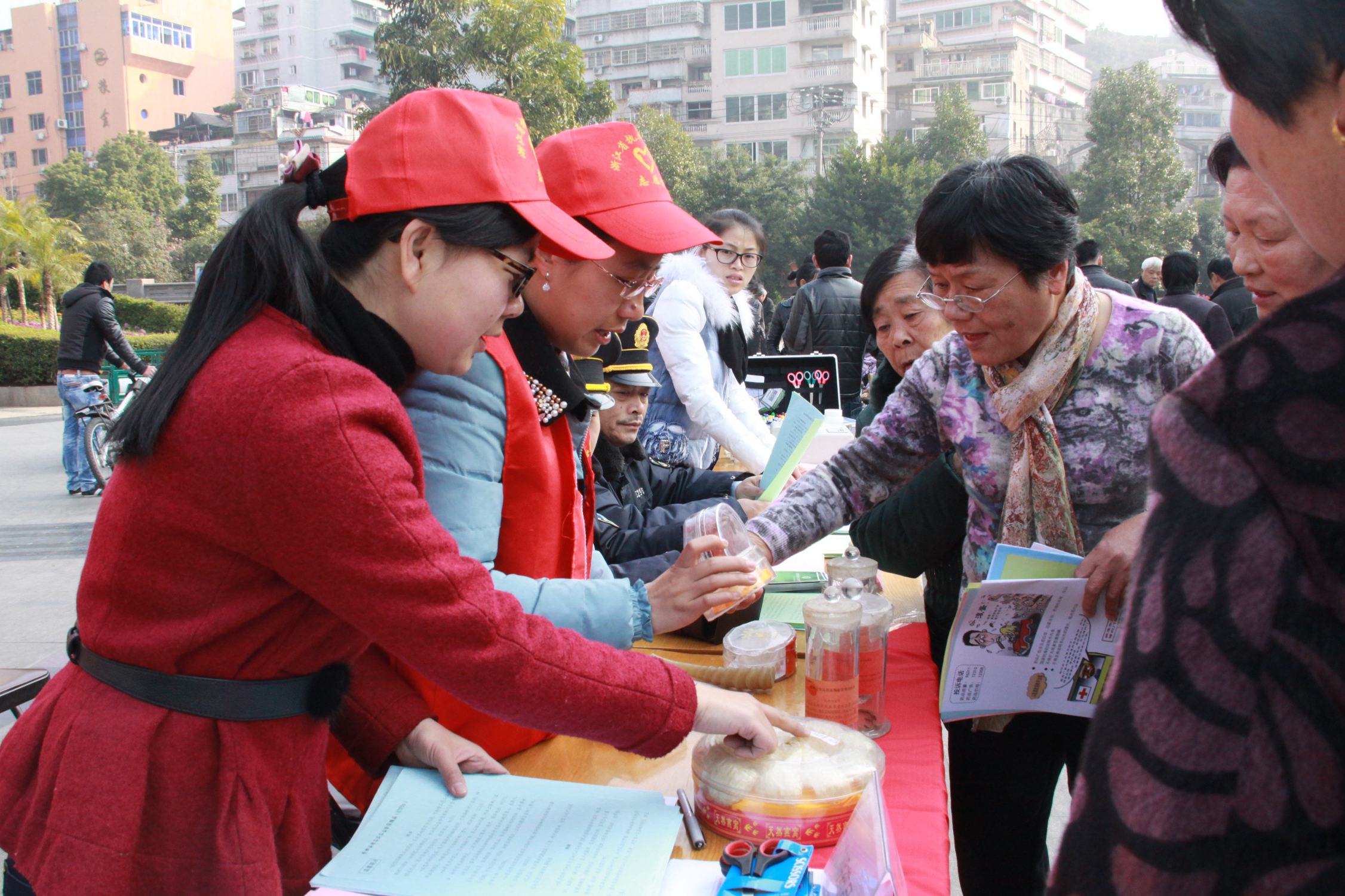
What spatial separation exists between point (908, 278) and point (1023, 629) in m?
1.52

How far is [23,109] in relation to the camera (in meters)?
68.9

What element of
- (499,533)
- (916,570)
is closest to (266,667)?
(499,533)

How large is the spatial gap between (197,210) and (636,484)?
5426cm

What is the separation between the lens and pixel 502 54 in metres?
22.9

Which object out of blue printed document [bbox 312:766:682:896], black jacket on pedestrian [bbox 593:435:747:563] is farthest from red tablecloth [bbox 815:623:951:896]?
black jacket on pedestrian [bbox 593:435:747:563]

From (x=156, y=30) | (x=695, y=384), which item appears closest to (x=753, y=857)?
(x=695, y=384)

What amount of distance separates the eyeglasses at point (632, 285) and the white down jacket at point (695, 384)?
1.72 metres

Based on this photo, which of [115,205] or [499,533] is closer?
[499,533]

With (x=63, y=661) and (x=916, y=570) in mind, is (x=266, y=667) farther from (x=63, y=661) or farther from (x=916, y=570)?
(x=63, y=661)

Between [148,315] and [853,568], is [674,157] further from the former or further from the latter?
[853,568]

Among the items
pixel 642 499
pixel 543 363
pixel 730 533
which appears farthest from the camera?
pixel 642 499

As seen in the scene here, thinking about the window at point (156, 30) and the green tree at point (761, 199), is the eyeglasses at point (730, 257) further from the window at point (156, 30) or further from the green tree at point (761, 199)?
the window at point (156, 30)

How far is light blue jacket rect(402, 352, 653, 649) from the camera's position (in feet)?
4.05

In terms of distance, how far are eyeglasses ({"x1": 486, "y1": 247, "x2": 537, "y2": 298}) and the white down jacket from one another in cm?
237
